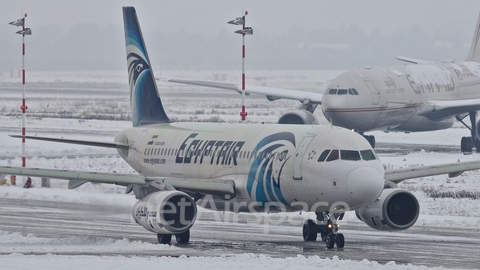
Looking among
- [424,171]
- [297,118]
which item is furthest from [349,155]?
[297,118]

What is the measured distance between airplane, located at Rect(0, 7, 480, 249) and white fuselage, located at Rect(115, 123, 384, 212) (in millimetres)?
24

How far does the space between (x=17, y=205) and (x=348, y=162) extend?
14.9 metres

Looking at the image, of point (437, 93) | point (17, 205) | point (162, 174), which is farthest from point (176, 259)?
point (437, 93)

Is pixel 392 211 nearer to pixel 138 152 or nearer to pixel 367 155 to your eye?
pixel 367 155

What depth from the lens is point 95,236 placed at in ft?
83.7

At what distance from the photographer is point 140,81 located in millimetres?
32062

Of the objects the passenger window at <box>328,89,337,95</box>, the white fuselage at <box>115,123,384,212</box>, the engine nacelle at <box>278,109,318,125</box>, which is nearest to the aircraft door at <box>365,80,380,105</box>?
the passenger window at <box>328,89,337,95</box>

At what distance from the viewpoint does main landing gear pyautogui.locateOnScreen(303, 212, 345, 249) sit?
22797 mm

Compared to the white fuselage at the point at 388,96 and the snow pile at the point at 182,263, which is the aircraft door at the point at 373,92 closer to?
the white fuselage at the point at 388,96

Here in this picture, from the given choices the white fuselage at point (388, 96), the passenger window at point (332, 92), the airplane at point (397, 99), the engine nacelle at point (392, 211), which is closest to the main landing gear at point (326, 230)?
the engine nacelle at point (392, 211)

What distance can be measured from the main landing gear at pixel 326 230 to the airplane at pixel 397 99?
20464mm

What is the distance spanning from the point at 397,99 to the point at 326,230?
77.1 ft

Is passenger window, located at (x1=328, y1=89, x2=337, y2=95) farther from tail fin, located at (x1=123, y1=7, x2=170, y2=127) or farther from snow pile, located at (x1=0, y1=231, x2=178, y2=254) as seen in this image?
snow pile, located at (x1=0, y1=231, x2=178, y2=254)

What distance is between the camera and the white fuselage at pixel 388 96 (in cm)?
4500
